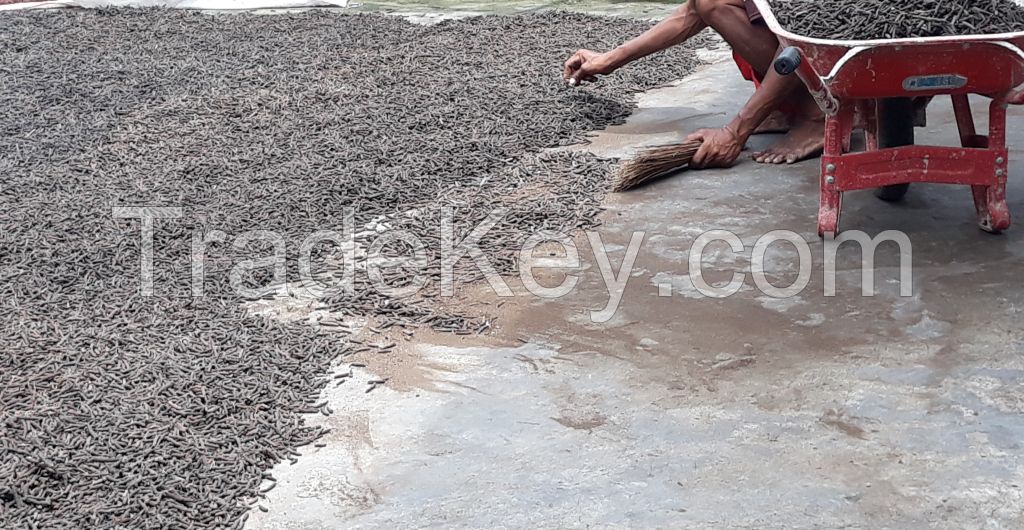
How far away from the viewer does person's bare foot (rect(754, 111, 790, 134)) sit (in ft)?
15.5

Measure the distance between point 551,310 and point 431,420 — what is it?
2.27 ft

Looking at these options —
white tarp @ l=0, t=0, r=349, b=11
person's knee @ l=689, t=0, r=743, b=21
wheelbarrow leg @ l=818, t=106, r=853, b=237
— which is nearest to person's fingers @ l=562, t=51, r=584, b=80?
person's knee @ l=689, t=0, r=743, b=21

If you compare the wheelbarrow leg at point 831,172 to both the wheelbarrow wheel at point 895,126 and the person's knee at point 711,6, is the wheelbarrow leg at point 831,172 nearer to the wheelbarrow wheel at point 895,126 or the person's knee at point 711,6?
the wheelbarrow wheel at point 895,126

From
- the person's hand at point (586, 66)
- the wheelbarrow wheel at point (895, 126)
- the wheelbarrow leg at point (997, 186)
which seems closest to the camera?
the wheelbarrow leg at point (997, 186)

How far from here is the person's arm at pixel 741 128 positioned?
169 inches

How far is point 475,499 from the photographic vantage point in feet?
7.79

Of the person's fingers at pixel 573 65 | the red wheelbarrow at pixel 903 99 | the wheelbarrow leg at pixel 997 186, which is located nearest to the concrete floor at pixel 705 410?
the wheelbarrow leg at pixel 997 186

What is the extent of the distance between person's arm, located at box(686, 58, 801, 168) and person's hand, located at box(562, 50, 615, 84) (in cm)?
57

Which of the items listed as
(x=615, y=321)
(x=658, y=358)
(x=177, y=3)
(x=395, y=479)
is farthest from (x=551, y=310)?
(x=177, y=3)

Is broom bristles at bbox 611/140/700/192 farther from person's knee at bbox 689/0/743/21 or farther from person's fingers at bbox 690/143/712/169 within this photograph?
person's knee at bbox 689/0/743/21

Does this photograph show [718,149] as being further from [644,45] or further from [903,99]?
[903,99]

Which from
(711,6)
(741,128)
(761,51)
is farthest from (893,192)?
(711,6)

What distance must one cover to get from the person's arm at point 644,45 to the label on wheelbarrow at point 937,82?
131 cm

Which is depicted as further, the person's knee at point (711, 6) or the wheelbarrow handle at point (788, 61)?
the person's knee at point (711, 6)
